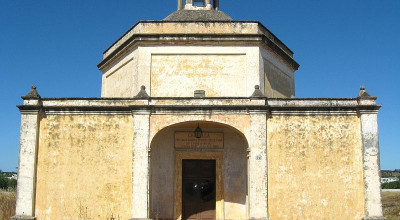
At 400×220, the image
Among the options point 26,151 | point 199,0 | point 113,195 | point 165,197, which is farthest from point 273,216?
point 199,0

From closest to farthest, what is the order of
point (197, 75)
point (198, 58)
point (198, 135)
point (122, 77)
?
point (198, 135) → point (197, 75) → point (198, 58) → point (122, 77)

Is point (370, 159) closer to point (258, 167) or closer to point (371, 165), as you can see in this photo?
point (371, 165)

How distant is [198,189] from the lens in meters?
14.0

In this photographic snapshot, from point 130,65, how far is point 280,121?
19.4 feet

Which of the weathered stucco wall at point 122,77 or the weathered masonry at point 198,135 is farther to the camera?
the weathered stucco wall at point 122,77

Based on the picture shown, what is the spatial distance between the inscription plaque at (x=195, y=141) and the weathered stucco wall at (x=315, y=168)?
216 centimetres

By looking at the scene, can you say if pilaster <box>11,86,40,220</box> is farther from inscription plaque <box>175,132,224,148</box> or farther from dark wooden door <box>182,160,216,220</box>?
dark wooden door <box>182,160,216,220</box>

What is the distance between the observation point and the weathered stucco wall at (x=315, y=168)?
40.2ft

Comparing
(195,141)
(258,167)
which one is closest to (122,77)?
(195,141)

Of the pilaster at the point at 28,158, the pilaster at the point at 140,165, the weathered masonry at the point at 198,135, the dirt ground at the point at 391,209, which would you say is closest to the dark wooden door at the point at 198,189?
the weathered masonry at the point at 198,135

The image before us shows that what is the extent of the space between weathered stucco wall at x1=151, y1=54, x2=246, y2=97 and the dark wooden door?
7.95 ft

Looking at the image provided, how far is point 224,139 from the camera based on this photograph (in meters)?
14.0

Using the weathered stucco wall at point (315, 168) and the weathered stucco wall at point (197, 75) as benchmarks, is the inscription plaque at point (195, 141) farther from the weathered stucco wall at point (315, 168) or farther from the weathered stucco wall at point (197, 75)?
the weathered stucco wall at point (315, 168)

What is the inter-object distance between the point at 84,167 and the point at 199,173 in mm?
3846
